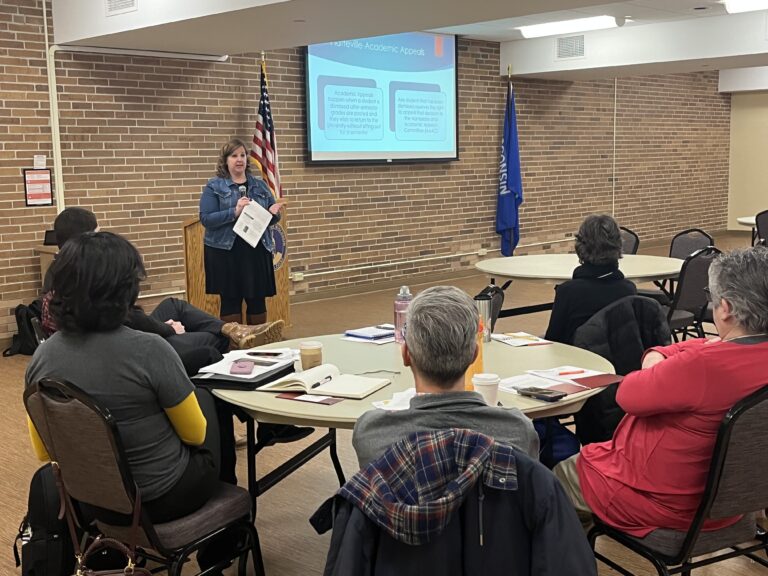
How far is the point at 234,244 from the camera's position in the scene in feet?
18.8

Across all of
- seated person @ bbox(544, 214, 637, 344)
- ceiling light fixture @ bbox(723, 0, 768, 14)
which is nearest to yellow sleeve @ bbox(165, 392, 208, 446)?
seated person @ bbox(544, 214, 637, 344)

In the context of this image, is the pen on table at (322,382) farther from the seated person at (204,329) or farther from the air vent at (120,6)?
the air vent at (120,6)

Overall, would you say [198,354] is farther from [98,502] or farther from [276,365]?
[98,502]

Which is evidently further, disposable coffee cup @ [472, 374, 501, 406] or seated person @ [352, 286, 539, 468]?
disposable coffee cup @ [472, 374, 501, 406]

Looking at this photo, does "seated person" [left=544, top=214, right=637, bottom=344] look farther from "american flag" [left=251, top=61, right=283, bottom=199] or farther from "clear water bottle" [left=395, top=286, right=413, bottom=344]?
"american flag" [left=251, top=61, right=283, bottom=199]

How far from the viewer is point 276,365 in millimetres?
2906

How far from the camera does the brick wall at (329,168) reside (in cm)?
675

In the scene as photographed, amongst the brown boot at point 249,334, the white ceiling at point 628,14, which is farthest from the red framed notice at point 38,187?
the white ceiling at point 628,14

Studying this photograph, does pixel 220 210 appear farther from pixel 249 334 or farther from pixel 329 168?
pixel 329 168

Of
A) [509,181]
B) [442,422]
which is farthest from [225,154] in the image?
[509,181]

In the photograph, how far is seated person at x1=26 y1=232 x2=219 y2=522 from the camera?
87.8 inches

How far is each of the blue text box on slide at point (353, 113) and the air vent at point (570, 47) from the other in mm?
2568

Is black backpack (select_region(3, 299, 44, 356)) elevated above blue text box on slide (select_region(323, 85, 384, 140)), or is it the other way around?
blue text box on slide (select_region(323, 85, 384, 140))

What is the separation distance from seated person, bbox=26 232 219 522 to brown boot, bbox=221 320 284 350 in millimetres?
1140
